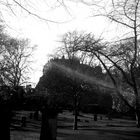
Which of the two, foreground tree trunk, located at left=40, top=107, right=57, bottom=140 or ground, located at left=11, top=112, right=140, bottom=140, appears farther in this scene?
ground, located at left=11, top=112, right=140, bottom=140

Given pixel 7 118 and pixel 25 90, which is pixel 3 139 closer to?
pixel 7 118

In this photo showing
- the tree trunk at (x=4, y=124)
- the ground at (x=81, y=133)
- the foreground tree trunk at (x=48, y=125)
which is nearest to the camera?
the tree trunk at (x=4, y=124)

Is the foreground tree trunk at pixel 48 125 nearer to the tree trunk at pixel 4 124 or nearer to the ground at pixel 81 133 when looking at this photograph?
the tree trunk at pixel 4 124

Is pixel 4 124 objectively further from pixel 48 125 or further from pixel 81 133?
pixel 81 133

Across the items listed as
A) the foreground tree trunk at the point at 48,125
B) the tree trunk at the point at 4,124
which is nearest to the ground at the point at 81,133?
the foreground tree trunk at the point at 48,125

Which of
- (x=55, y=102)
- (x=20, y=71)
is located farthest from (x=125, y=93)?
(x=20, y=71)

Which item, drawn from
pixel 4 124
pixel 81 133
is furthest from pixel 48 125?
pixel 81 133

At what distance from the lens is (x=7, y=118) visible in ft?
14.5

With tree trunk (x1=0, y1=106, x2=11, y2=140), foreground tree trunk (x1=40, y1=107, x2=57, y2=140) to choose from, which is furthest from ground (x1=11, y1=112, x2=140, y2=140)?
tree trunk (x1=0, y1=106, x2=11, y2=140)

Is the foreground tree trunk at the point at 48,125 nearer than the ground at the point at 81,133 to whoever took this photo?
Yes

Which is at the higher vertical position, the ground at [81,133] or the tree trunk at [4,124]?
the tree trunk at [4,124]

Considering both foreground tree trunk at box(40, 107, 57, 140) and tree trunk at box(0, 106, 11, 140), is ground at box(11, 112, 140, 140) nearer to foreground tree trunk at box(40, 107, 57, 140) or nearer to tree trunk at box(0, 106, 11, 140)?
foreground tree trunk at box(40, 107, 57, 140)

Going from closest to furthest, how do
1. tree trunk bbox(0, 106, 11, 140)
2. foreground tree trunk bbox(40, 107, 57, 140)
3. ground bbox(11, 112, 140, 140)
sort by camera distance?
tree trunk bbox(0, 106, 11, 140) < foreground tree trunk bbox(40, 107, 57, 140) < ground bbox(11, 112, 140, 140)

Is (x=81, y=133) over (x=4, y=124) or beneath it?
beneath
